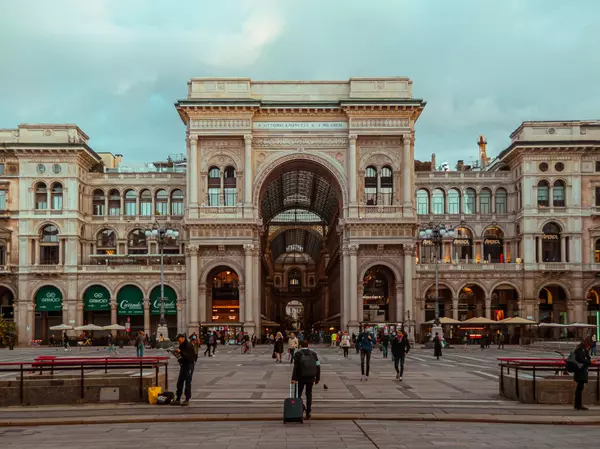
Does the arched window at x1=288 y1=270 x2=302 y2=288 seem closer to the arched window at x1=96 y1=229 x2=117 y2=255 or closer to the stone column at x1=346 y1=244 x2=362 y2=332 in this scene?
the arched window at x1=96 y1=229 x2=117 y2=255

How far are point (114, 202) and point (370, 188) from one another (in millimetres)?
30171

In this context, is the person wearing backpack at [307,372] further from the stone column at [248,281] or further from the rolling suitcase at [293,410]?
the stone column at [248,281]

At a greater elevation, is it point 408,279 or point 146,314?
point 408,279

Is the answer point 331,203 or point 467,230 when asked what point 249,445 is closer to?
point 467,230

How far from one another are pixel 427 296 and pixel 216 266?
938 inches

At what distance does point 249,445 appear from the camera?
17.0m

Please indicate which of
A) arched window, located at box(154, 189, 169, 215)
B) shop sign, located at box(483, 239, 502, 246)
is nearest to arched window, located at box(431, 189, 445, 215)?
shop sign, located at box(483, 239, 502, 246)

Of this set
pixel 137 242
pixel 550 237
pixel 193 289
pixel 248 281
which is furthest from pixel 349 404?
pixel 137 242

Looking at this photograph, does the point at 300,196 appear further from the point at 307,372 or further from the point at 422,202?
the point at 307,372

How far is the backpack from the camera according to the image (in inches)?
828

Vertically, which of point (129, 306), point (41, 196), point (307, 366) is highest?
point (41, 196)

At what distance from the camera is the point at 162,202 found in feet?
317

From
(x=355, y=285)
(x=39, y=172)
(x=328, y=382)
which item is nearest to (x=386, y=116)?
(x=355, y=285)

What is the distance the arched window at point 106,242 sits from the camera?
95562 mm
